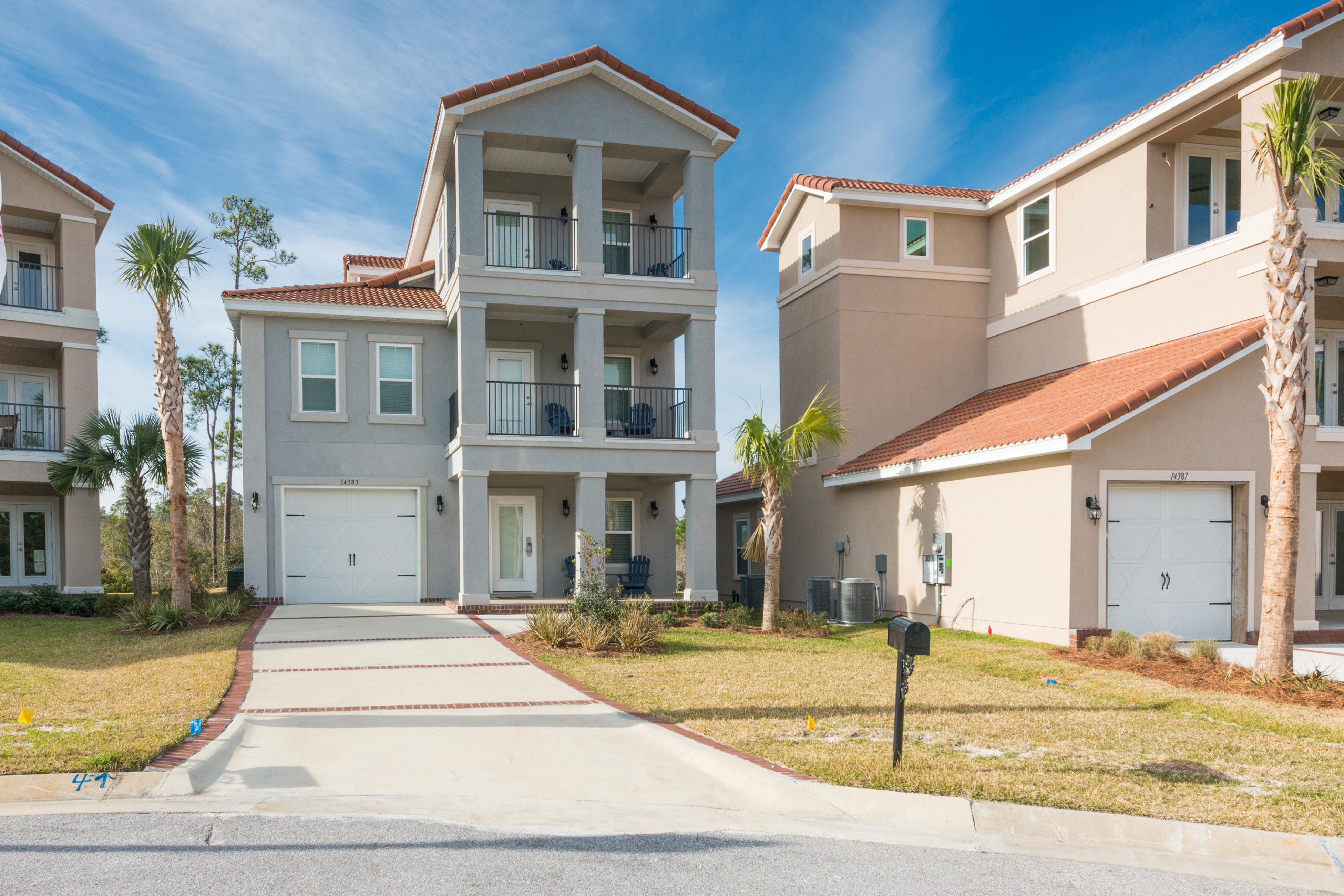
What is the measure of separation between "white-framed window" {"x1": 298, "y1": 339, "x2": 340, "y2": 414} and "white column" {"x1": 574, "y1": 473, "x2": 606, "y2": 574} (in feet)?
18.4

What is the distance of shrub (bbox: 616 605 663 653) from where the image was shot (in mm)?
12922

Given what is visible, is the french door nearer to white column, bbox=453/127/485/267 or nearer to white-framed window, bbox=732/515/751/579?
white-framed window, bbox=732/515/751/579

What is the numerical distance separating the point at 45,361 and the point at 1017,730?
22840 millimetres

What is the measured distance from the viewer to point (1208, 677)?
10984 mm

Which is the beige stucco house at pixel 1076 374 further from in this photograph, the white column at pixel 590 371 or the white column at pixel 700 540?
the white column at pixel 590 371

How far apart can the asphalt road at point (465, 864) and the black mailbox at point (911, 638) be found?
1502 millimetres

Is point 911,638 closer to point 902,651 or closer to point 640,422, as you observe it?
point 902,651

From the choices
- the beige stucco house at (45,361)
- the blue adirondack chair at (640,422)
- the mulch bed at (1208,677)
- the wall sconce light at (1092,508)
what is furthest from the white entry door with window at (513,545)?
the wall sconce light at (1092,508)

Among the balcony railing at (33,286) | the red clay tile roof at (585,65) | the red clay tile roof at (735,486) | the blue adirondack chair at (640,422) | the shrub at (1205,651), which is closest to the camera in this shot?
the shrub at (1205,651)

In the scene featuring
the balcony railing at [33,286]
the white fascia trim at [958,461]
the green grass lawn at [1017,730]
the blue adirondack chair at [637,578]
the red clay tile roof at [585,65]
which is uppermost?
the red clay tile roof at [585,65]

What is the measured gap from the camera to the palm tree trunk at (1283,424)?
10.4 metres

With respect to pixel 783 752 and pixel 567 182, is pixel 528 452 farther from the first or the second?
pixel 783 752

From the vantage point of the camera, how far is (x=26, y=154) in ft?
65.9

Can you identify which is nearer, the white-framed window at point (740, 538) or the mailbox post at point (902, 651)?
the mailbox post at point (902, 651)
